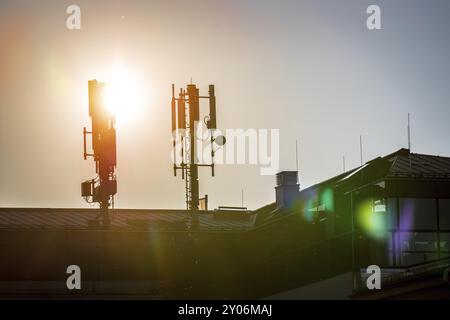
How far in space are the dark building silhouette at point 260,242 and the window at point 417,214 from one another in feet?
0.15

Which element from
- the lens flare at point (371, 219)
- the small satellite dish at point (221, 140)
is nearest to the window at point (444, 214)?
the lens flare at point (371, 219)

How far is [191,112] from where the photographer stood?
4503 cm

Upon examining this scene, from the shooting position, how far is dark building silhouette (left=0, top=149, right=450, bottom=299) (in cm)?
4209

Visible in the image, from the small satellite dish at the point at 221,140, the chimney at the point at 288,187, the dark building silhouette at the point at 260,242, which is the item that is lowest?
the dark building silhouette at the point at 260,242

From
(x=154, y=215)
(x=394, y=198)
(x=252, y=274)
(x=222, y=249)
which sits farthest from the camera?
(x=154, y=215)

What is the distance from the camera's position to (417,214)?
141 feet

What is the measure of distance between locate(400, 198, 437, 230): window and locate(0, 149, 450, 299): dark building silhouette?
4 cm

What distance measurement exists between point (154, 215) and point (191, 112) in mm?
14115

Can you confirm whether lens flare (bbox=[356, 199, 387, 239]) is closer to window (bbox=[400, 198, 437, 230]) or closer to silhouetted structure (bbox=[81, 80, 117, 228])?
window (bbox=[400, 198, 437, 230])

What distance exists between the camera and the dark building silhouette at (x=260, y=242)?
42094 millimetres

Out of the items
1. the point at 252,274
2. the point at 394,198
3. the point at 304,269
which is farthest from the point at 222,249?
the point at 394,198

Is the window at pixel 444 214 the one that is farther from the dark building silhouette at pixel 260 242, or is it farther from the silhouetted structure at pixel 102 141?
the silhouetted structure at pixel 102 141

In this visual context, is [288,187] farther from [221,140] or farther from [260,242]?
[221,140]
